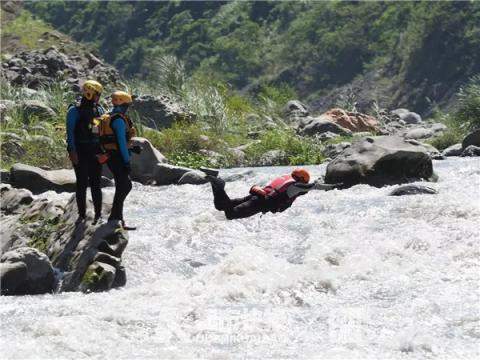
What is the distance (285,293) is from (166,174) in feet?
25.4

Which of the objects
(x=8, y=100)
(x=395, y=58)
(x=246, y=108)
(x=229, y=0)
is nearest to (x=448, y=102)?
(x=395, y=58)

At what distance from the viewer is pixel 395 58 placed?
62.9 m

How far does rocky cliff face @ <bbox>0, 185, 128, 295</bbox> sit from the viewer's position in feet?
25.5

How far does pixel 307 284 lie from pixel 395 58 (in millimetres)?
57336

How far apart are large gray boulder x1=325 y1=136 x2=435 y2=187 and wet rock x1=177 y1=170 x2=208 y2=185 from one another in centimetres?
238

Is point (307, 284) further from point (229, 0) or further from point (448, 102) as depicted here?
point (229, 0)

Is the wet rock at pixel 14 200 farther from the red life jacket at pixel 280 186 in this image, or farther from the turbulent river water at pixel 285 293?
the red life jacket at pixel 280 186

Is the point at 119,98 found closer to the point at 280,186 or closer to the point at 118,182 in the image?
the point at 118,182

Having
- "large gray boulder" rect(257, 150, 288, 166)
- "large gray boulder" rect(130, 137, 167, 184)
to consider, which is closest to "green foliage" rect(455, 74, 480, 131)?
"large gray boulder" rect(257, 150, 288, 166)

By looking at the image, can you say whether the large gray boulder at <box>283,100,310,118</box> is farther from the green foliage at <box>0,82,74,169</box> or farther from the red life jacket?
the red life jacket

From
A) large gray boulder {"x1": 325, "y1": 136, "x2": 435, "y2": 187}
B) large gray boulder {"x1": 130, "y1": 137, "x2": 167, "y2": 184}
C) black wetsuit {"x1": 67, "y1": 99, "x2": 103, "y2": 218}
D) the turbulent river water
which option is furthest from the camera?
large gray boulder {"x1": 130, "y1": 137, "x2": 167, "y2": 184}

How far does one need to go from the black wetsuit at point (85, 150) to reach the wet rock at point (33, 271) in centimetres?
91

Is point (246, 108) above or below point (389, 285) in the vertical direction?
below

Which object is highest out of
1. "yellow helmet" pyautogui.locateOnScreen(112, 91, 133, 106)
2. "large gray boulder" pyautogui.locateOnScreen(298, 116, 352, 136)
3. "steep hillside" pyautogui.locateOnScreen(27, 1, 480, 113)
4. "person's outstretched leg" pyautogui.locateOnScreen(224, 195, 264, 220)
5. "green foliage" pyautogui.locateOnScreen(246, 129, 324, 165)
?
"yellow helmet" pyautogui.locateOnScreen(112, 91, 133, 106)
